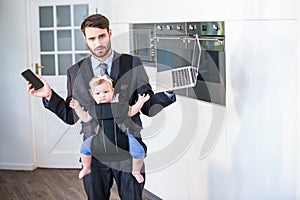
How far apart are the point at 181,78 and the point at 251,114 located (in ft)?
2.26

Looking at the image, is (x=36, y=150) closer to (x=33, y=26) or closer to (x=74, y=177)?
(x=74, y=177)

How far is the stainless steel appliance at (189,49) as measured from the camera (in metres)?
2.88

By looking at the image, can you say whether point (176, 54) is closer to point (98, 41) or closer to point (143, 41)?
point (143, 41)

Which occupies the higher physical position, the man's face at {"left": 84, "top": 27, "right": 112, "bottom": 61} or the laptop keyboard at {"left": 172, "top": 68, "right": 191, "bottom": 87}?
the man's face at {"left": 84, "top": 27, "right": 112, "bottom": 61}

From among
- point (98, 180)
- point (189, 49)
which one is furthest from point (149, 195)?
point (98, 180)

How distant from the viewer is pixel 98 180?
2.25 metres

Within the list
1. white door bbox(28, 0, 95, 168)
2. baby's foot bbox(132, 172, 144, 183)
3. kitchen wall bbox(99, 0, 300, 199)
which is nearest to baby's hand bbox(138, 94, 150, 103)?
baby's foot bbox(132, 172, 144, 183)

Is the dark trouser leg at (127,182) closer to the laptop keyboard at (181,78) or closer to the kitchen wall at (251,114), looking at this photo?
the laptop keyboard at (181,78)

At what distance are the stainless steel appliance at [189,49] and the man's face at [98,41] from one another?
0.94 m

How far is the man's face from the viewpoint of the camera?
210cm

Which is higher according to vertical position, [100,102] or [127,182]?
[100,102]

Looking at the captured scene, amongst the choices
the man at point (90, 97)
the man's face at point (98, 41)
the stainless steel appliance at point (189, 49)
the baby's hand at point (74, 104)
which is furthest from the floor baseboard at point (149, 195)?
the man's face at point (98, 41)

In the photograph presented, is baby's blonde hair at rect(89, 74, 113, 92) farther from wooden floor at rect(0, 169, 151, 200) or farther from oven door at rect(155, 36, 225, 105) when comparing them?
wooden floor at rect(0, 169, 151, 200)

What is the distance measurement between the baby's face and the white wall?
2.97 m
